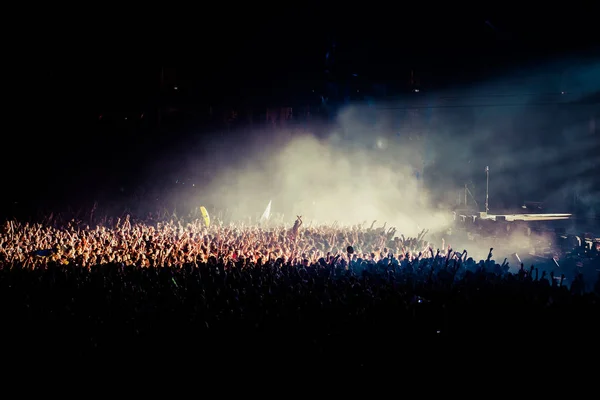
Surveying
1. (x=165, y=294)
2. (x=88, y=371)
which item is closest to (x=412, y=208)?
(x=165, y=294)

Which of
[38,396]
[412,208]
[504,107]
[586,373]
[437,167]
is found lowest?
[38,396]

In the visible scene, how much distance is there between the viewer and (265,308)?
11.5 ft

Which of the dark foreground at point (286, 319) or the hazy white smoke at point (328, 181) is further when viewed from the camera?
the hazy white smoke at point (328, 181)

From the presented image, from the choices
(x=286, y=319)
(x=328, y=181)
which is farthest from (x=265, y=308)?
(x=328, y=181)

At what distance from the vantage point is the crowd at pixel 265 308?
3.01 meters

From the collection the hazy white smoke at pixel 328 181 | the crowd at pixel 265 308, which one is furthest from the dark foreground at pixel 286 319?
the hazy white smoke at pixel 328 181

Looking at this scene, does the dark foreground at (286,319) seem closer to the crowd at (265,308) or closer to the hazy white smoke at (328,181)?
the crowd at (265,308)

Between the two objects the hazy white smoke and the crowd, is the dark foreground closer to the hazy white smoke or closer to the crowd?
the crowd

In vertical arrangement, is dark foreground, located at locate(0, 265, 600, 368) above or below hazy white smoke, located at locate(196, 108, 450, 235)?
below

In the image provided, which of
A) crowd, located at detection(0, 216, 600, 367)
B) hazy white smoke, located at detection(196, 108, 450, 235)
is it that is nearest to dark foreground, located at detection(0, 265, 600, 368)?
crowd, located at detection(0, 216, 600, 367)

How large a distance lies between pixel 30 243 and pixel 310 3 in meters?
8.31

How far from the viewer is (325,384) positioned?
2.78 m

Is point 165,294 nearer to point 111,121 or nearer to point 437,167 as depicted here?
point 111,121

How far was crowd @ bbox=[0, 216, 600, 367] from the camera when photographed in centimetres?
301
